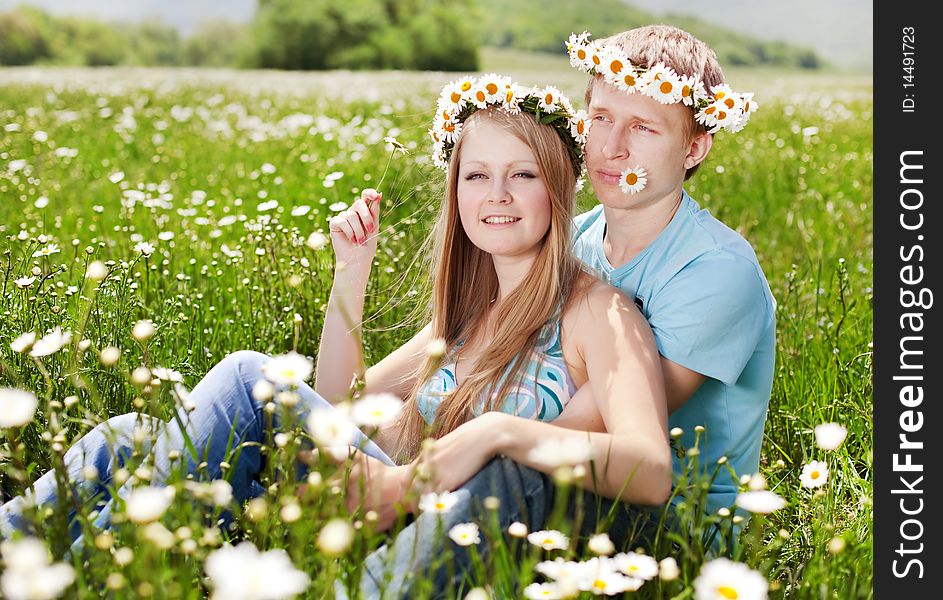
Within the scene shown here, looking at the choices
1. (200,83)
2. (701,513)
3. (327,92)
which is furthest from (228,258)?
(200,83)

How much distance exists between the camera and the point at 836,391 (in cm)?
338

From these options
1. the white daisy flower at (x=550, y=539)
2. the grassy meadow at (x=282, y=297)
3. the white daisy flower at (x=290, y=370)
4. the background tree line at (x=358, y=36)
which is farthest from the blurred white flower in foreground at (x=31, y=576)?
the background tree line at (x=358, y=36)

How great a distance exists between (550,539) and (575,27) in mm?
57590

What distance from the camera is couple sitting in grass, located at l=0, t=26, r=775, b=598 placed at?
6.98ft

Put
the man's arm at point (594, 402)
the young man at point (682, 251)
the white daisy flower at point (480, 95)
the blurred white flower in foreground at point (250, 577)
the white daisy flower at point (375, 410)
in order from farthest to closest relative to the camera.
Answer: the white daisy flower at point (480, 95)
the young man at point (682, 251)
the man's arm at point (594, 402)
the white daisy flower at point (375, 410)
the blurred white flower in foreground at point (250, 577)

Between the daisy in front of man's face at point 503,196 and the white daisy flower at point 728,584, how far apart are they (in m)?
1.14

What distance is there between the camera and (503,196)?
2609mm

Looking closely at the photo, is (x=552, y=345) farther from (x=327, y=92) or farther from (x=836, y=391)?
(x=327, y=92)

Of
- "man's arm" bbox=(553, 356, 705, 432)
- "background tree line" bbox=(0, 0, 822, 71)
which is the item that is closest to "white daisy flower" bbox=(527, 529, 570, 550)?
"man's arm" bbox=(553, 356, 705, 432)

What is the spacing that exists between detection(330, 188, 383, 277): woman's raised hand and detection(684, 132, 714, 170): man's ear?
85 cm

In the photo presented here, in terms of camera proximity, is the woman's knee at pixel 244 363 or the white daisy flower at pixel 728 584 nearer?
the white daisy flower at pixel 728 584

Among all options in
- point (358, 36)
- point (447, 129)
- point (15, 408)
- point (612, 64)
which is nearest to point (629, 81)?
point (612, 64)

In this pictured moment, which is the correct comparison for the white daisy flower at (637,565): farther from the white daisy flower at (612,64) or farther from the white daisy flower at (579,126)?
the white daisy flower at (612,64)

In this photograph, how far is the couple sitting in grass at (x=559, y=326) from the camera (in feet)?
6.98
